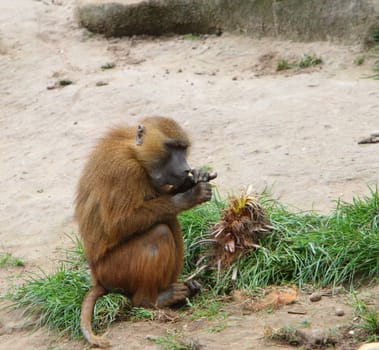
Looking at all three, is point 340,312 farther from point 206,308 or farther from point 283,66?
point 283,66

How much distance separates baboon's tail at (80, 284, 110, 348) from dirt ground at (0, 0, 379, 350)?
12 centimetres

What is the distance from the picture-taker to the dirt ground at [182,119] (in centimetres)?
698

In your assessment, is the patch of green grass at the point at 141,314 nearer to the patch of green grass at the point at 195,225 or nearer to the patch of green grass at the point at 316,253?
the patch of green grass at the point at 316,253

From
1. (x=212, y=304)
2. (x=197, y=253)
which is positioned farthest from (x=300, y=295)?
(x=197, y=253)

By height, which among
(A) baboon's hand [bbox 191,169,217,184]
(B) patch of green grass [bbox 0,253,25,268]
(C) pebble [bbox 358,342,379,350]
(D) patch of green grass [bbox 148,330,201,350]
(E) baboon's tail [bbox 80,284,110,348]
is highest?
(A) baboon's hand [bbox 191,169,217,184]

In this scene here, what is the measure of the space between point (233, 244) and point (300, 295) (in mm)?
750

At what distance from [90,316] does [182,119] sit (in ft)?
12.9

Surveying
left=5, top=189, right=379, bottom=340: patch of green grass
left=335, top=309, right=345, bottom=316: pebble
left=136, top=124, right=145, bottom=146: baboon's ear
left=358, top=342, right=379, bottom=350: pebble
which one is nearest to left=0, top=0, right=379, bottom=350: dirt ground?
left=335, top=309, right=345, bottom=316: pebble

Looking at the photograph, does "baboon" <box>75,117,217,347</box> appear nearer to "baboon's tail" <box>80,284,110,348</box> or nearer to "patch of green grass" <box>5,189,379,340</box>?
"baboon's tail" <box>80,284,110,348</box>

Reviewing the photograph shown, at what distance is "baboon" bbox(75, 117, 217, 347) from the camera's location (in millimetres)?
6129

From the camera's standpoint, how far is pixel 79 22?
12.3 metres

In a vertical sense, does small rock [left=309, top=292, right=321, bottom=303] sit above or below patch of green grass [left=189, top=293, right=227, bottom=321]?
above

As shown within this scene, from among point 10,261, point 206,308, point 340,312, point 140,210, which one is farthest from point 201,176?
point 10,261

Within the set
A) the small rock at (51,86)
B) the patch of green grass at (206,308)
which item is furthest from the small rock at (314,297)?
the small rock at (51,86)
